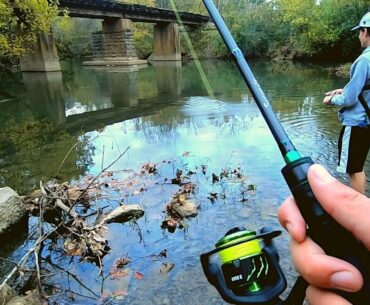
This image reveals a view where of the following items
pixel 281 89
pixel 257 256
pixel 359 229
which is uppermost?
pixel 359 229

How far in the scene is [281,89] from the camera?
51.9 feet

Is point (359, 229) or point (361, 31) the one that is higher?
point (361, 31)

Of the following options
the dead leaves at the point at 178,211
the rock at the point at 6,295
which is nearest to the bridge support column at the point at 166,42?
the dead leaves at the point at 178,211

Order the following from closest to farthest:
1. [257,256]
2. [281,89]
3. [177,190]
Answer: [257,256]
[177,190]
[281,89]

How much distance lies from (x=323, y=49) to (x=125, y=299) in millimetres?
31793

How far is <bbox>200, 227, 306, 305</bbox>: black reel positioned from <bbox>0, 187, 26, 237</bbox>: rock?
3.88m

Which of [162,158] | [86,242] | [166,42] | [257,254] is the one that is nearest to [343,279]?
[257,254]

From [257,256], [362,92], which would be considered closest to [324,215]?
[257,256]

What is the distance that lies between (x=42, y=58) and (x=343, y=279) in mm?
31993

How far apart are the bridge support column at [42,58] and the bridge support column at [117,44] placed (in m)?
8.60

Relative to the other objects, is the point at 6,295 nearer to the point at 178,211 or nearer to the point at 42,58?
the point at 178,211

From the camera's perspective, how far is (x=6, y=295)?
123 inches

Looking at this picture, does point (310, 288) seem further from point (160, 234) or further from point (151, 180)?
point (151, 180)

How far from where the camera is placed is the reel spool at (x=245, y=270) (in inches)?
49.0
